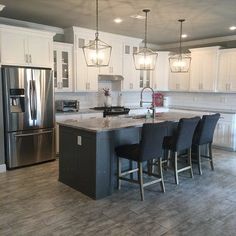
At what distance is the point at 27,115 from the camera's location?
14.9 feet

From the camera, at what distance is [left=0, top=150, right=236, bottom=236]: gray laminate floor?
8.80 ft

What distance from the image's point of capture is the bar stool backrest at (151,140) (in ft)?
10.5

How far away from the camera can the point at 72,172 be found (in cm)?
372

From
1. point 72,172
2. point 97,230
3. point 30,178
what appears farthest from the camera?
point 30,178

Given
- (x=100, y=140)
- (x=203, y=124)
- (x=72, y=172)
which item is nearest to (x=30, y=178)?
(x=72, y=172)

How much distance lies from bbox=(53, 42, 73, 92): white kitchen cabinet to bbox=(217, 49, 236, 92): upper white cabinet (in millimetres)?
3578

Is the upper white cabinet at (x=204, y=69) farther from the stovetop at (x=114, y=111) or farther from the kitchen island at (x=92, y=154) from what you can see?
the kitchen island at (x=92, y=154)

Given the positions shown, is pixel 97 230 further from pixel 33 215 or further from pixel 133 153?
pixel 133 153

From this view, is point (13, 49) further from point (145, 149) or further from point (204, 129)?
point (204, 129)

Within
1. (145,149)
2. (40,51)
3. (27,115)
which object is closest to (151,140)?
(145,149)

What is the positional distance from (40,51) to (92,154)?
8.16ft

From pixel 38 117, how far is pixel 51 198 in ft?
5.84

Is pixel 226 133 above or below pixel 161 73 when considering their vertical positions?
below

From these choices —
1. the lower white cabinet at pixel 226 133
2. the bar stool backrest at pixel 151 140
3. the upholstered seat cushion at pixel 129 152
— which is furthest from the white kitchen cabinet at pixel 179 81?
the upholstered seat cushion at pixel 129 152
